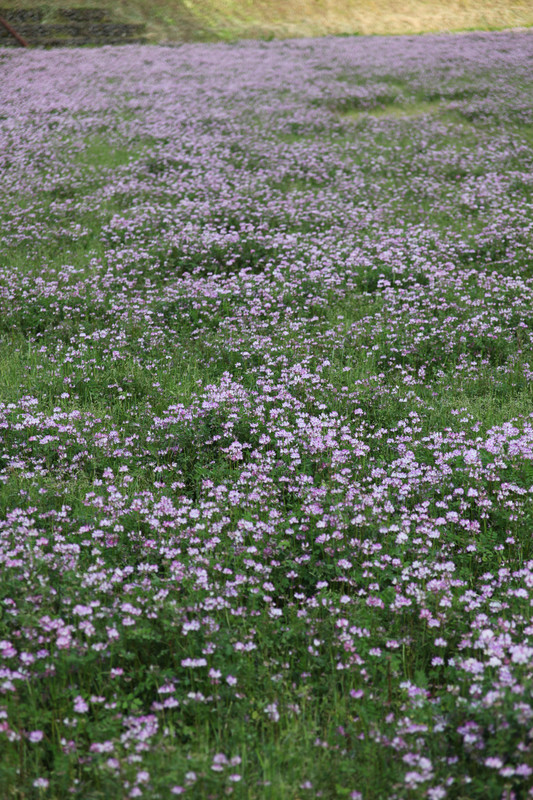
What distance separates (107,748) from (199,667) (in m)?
0.78

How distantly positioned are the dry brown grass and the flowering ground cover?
98.1ft

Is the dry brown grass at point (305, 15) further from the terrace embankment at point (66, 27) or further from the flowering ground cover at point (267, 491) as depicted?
the flowering ground cover at point (267, 491)

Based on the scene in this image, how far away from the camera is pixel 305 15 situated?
4006 cm

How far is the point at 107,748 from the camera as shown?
2998 mm

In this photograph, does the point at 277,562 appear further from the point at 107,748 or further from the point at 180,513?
the point at 107,748

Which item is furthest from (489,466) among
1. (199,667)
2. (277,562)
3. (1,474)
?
(1,474)

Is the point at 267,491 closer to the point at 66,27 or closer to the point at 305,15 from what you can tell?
the point at 66,27

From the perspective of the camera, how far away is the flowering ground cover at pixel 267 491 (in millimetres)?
3137

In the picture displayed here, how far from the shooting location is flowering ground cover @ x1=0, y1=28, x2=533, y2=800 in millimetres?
3137

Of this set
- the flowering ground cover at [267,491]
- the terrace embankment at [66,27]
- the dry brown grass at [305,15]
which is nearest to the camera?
the flowering ground cover at [267,491]

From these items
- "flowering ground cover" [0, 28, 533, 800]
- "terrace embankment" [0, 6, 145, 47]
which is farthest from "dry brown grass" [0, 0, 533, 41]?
"flowering ground cover" [0, 28, 533, 800]

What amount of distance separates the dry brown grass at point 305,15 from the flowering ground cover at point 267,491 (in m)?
29.9

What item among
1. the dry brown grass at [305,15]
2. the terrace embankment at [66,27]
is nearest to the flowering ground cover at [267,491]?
the terrace embankment at [66,27]

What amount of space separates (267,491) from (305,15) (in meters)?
44.1
